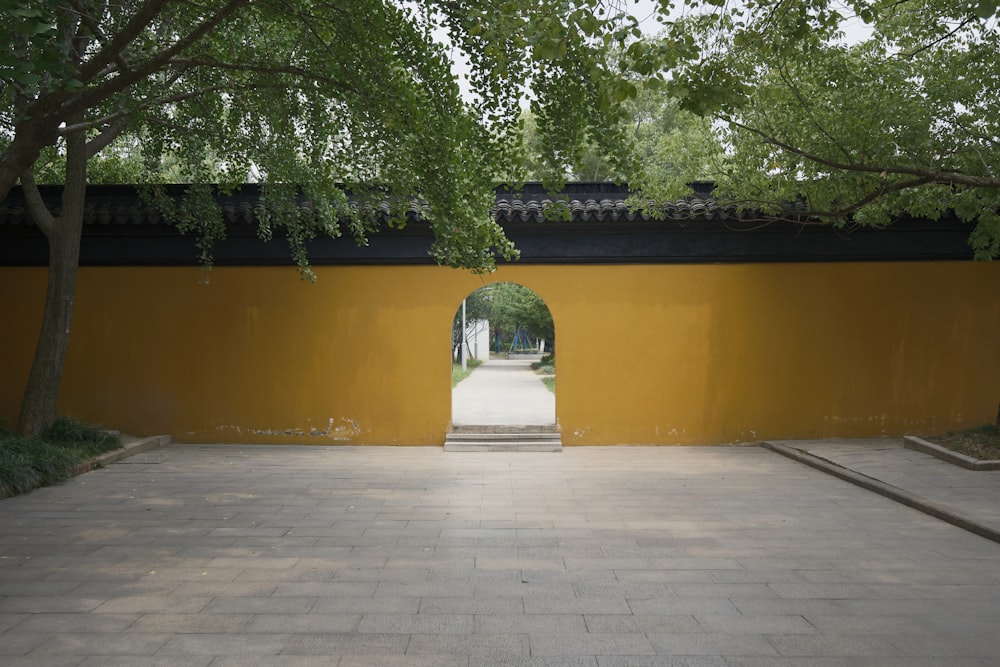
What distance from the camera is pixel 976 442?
9.56 m

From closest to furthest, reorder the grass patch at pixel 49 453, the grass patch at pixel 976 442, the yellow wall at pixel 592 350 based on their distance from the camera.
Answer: the grass patch at pixel 49 453 → the grass patch at pixel 976 442 → the yellow wall at pixel 592 350

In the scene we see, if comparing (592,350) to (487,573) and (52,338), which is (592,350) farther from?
(52,338)

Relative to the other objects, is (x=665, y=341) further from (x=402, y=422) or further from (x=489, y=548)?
(x=489, y=548)

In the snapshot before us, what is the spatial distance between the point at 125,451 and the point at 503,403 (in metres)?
9.03

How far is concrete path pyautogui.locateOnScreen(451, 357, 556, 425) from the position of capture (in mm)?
13969

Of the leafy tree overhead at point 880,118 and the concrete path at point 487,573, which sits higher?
the leafy tree overhead at point 880,118

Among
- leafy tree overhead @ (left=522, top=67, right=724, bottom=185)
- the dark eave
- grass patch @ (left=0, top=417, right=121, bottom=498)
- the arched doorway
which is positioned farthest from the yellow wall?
leafy tree overhead @ (left=522, top=67, right=724, bottom=185)

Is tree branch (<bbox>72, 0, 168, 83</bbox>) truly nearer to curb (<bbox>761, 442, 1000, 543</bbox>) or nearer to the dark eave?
the dark eave

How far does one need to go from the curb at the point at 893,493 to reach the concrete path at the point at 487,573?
0.13 m

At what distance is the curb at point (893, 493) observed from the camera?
6273 millimetres

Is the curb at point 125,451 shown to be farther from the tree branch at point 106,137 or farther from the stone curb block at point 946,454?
the stone curb block at point 946,454

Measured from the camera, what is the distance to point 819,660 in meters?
3.71

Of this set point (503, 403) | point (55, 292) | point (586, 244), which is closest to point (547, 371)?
point (503, 403)

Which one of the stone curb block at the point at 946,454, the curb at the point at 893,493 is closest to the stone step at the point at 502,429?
the curb at the point at 893,493
